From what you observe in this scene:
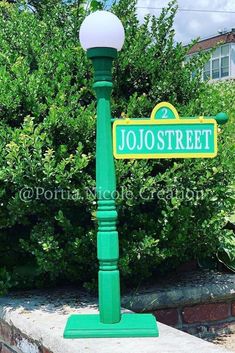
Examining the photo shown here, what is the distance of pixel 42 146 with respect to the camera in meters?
3.33

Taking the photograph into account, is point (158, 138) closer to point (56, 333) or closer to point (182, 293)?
point (56, 333)

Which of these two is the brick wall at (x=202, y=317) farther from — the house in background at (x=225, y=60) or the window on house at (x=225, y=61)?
the window on house at (x=225, y=61)

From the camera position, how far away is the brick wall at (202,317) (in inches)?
151

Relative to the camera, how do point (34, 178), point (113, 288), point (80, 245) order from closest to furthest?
point (113, 288)
point (34, 178)
point (80, 245)

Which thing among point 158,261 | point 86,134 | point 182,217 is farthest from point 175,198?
point 86,134

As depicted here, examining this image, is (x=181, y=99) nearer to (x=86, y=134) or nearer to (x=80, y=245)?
(x=86, y=134)

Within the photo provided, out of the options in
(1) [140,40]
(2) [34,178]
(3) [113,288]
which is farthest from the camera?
(1) [140,40]

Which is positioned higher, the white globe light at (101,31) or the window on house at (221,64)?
the window on house at (221,64)

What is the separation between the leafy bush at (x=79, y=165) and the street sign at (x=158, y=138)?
0.39 metres

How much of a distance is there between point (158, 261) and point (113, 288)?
71 cm

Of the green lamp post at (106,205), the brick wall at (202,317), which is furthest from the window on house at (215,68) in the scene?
the green lamp post at (106,205)

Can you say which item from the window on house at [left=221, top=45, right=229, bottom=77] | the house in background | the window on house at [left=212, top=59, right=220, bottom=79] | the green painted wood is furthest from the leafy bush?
the window on house at [left=212, top=59, right=220, bottom=79]

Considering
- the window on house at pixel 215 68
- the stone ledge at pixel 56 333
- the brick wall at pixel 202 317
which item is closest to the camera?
the stone ledge at pixel 56 333

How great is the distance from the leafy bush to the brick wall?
33cm
